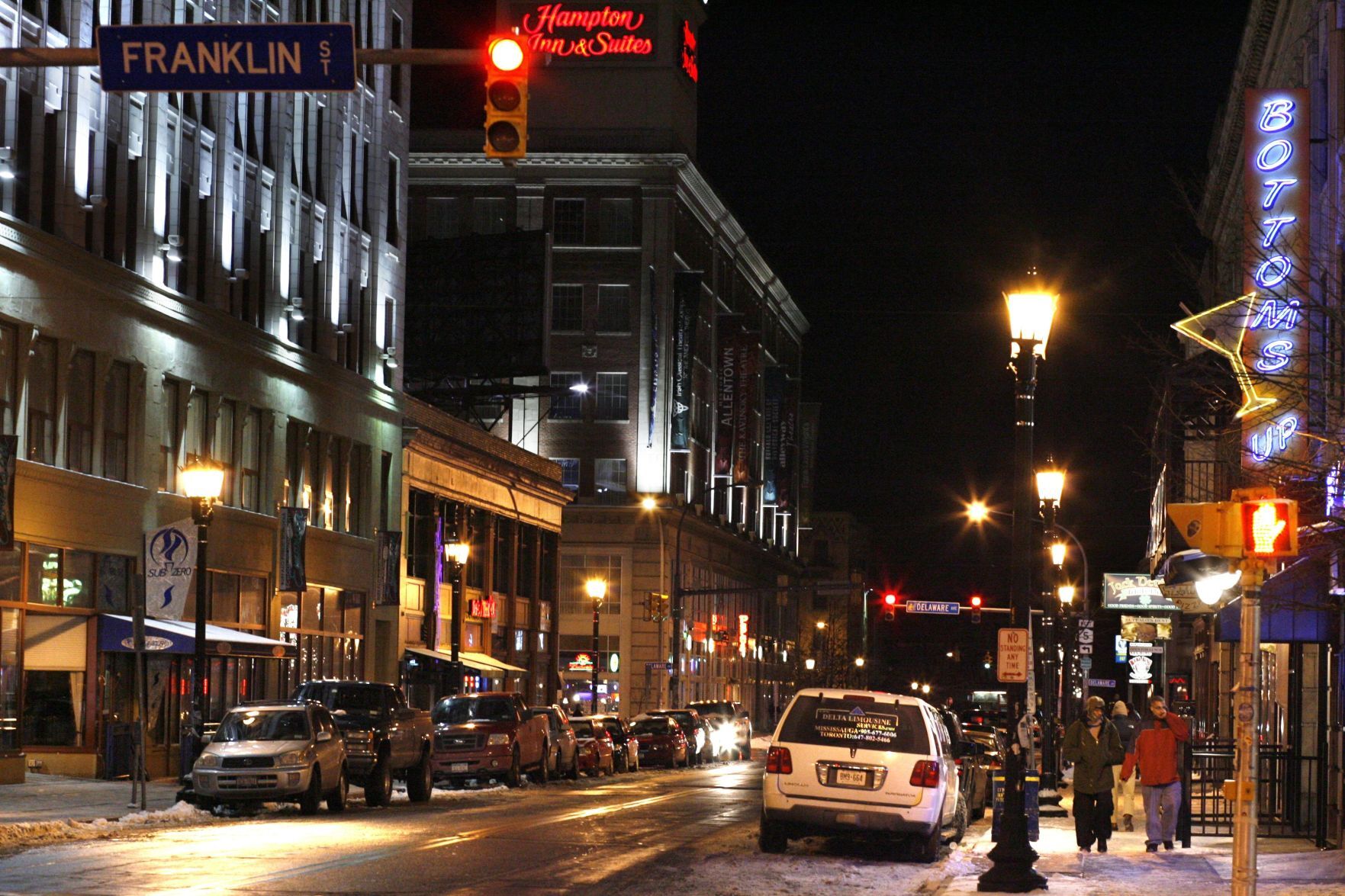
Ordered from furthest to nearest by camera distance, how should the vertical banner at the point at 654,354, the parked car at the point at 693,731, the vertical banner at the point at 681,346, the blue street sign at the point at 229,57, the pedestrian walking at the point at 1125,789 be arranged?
the vertical banner at the point at 681,346
the vertical banner at the point at 654,354
the parked car at the point at 693,731
the pedestrian walking at the point at 1125,789
the blue street sign at the point at 229,57

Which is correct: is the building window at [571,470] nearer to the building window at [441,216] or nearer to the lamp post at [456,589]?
the building window at [441,216]

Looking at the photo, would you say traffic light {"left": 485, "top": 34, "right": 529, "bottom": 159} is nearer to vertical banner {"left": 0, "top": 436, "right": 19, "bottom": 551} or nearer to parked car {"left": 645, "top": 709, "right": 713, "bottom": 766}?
vertical banner {"left": 0, "top": 436, "right": 19, "bottom": 551}

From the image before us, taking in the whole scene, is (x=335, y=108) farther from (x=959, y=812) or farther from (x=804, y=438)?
(x=804, y=438)

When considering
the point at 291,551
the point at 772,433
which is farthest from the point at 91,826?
the point at 772,433

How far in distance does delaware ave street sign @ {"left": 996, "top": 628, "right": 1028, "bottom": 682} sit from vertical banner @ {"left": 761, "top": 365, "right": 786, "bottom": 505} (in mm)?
84450

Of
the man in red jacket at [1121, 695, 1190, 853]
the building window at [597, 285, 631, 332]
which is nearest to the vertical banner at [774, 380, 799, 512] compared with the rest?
the building window at [597, 285, 631, 332]

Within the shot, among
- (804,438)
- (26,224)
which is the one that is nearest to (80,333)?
(26,224)

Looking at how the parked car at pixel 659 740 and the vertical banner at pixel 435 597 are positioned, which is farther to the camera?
the vertical banner at pixel 435 597

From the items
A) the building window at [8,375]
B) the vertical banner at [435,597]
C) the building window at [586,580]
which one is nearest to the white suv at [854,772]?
the building window at [8,375]

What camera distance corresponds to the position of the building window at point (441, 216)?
87375 millimetres

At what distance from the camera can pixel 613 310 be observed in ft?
283

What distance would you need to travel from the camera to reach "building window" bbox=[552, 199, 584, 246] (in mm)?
86375

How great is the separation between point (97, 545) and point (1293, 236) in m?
23.1

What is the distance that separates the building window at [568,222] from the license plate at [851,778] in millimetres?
66881
